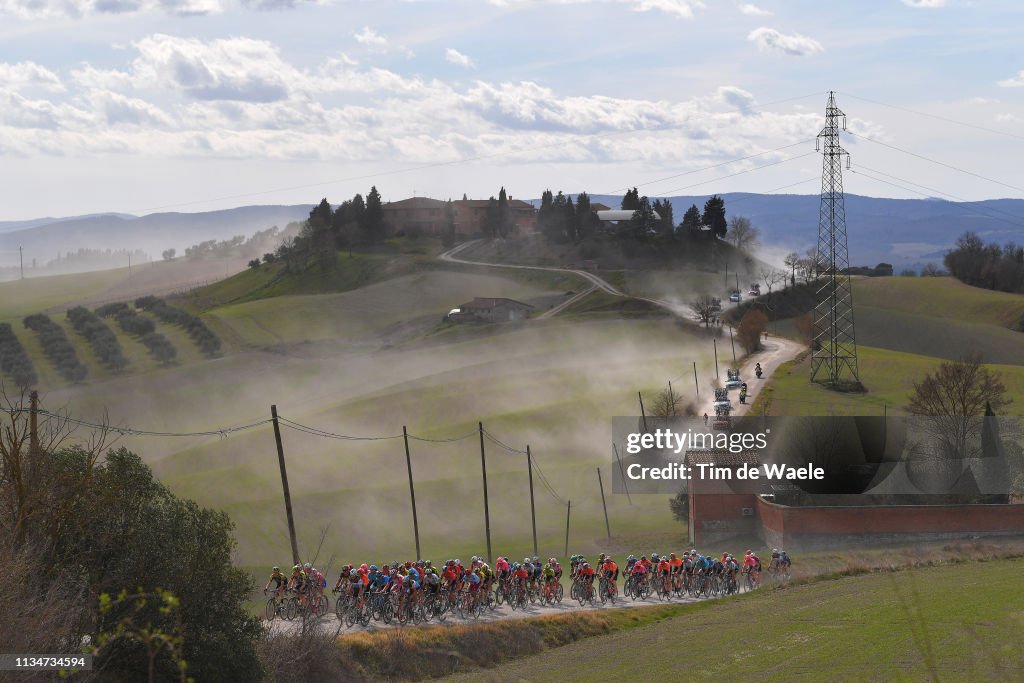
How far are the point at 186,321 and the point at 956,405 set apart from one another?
107 metres

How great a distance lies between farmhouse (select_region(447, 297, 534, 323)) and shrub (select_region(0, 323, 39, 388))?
2122 inches

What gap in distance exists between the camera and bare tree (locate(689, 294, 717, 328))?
458 ft

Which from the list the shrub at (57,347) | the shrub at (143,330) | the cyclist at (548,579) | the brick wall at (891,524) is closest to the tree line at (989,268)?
the shrub at (143,330)

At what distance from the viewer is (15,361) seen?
128 m

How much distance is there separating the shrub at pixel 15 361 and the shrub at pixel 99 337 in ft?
24.9

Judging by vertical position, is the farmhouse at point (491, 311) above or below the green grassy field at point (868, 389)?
above

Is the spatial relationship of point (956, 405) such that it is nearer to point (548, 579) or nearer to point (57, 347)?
point (548, 579)

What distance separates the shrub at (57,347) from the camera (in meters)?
124

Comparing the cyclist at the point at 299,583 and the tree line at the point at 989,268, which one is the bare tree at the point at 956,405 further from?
the tree line at the point at 989,268

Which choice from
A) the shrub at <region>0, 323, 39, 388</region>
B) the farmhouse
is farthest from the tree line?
the shrub at <region>0, 323, 39, 388</region>

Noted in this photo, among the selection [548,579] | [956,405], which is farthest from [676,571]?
[956,405]

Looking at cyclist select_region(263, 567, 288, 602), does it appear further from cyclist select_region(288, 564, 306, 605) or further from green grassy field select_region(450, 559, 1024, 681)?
green grassy field select_region(450, 559, 1024, 681)

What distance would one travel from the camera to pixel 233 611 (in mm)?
27016

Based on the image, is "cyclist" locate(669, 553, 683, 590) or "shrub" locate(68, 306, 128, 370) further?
"shrub" locate(68, 306, 128, 370)
